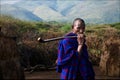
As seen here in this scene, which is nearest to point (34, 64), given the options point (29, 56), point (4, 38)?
point (29, 56)

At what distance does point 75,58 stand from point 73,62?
72mm

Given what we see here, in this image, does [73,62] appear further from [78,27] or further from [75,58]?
[78,27]

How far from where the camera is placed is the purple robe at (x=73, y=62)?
286 inches

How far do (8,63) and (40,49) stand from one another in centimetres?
779

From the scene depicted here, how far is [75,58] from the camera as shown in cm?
730

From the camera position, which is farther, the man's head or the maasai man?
the man's head

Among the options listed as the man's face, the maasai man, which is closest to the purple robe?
the maasai man

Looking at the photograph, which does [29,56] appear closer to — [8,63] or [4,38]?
[4,38]

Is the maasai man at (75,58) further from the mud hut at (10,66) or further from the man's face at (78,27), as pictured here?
the mud hut at (10,66)

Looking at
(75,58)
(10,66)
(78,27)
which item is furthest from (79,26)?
(10,66)

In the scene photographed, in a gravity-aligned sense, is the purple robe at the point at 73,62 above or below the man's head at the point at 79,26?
below

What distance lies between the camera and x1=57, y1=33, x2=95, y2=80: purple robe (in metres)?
7.27

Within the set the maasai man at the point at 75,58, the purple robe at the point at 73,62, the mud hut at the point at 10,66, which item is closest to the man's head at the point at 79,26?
the maasai man at the point at 75,58

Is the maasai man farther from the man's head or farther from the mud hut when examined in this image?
the mud hut
